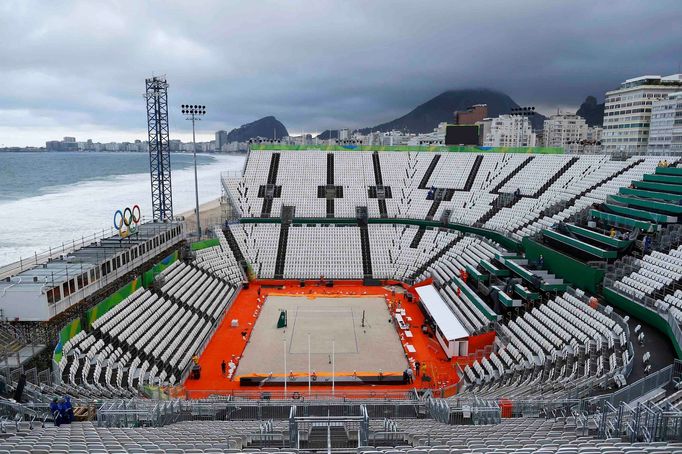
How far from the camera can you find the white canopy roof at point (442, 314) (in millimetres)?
28523

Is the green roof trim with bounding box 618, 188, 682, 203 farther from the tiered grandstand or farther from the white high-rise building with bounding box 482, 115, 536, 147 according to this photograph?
the white high-rise building with bounding box 482, 115, 536, 147

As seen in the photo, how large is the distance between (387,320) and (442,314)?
16.9 ft

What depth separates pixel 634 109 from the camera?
99.9 m

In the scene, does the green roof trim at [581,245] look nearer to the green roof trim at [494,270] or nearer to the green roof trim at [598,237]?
the green roof trim at [598,237]

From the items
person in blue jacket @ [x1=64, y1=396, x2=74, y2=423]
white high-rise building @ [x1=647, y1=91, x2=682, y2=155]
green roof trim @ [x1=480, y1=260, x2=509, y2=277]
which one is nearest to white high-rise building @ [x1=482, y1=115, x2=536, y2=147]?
white high-rise building @ [x1=647, y1=91, x2=682, y2=155]

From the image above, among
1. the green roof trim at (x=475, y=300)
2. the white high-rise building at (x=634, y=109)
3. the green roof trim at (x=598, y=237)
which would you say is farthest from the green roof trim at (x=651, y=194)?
the white high-rise building at (x=634, y=109)

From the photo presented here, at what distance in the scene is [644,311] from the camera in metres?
23.6

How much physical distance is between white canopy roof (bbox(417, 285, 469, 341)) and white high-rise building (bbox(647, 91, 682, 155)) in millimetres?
69487

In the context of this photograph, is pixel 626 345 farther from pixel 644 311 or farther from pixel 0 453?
pixel 0 453

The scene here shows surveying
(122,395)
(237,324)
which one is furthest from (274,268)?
(122,395)

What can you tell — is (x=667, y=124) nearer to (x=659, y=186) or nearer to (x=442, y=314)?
(x=659, y=186)

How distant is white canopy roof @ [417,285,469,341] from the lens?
28523 mm

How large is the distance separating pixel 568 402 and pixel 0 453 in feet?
53.4

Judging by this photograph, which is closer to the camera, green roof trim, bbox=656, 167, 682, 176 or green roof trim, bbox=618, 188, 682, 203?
green roof trim, bbox=618, 188, 682, 203
